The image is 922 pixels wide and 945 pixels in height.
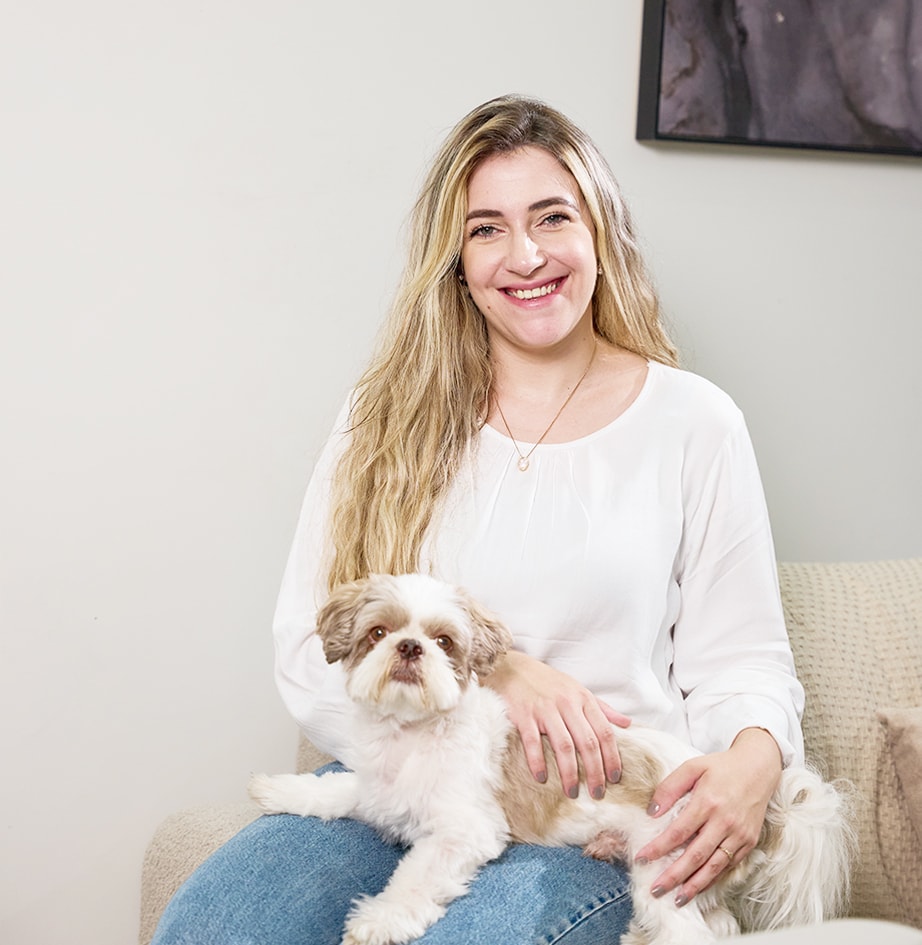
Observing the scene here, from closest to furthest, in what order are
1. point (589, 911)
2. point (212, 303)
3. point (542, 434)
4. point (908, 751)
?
point (589, 911), point (908, 751), point (542, 434), point (212, 303)

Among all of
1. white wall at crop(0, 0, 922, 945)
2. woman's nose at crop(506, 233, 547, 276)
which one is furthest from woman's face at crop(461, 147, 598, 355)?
white wall at crop(0, 0, 922, 945)

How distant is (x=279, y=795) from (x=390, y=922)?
318mm

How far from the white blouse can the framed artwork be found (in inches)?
27.8

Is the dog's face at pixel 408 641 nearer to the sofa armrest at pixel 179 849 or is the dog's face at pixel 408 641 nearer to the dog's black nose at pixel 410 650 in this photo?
the dog's black nose at pixel 410 650

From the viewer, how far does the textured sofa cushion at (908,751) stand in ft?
5.23

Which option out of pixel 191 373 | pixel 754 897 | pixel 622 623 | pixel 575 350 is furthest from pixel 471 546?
pixel 191 373

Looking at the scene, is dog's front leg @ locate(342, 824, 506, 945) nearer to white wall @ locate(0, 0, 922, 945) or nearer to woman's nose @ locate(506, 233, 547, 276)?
A: woman's nose @ locate(506, 233, 547, 276)

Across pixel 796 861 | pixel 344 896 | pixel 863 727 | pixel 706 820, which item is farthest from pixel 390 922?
pixel 863 727

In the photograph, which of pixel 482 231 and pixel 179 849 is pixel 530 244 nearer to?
pixel 482 231

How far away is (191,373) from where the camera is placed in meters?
2.08

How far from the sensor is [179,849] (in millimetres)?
1898

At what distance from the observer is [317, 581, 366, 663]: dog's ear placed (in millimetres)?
1308

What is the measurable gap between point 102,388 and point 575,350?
2.93ft

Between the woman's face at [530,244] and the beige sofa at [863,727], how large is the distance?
638mm
